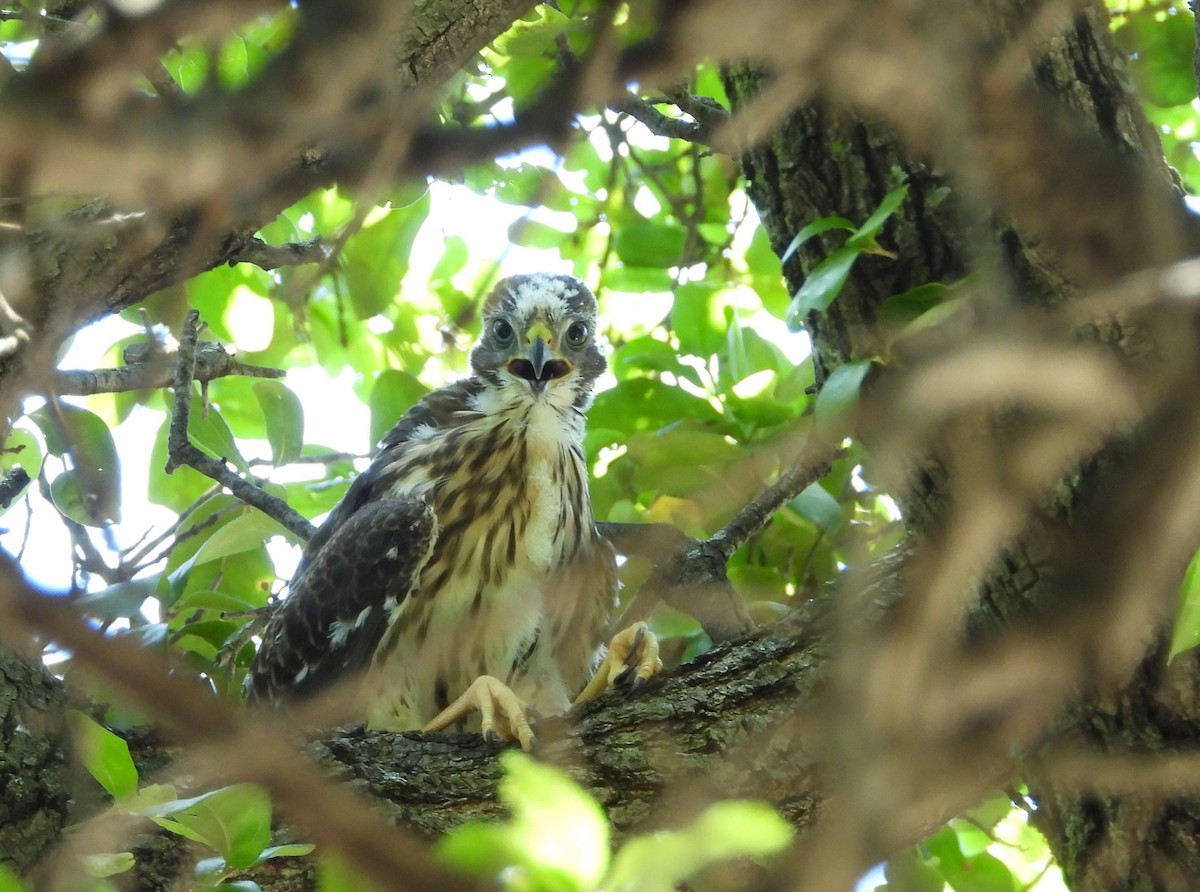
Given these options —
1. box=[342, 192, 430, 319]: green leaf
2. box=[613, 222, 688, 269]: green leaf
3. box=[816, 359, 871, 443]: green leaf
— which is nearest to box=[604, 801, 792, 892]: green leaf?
box=[816, 359, 871, 443]: green leaf

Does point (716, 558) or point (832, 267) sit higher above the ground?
point (832, 267)

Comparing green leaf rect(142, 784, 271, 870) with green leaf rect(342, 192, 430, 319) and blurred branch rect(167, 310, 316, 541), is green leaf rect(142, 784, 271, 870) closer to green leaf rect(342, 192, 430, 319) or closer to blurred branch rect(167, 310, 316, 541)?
blurred branch rect(167, 310, 316, 541)

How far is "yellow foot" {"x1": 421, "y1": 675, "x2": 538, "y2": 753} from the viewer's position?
8.98 feet

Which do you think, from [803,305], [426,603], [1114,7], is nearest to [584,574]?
[426,603]

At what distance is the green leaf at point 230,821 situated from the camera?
192 cm

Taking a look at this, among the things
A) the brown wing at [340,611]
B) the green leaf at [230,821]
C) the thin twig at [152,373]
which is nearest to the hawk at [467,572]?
the brown wing at [340,611]

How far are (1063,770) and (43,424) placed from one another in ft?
7.25

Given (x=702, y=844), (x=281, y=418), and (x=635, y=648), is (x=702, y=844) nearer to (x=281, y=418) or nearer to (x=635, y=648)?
(x=635, y=648)

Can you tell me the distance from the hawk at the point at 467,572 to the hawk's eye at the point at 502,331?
7 cm

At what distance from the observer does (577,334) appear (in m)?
4.21

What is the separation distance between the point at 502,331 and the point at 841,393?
1.96 m

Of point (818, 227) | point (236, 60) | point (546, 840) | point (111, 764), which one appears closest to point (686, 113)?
point (818, 227)

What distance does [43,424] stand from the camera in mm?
2883

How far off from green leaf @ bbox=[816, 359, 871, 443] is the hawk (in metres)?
0.79
